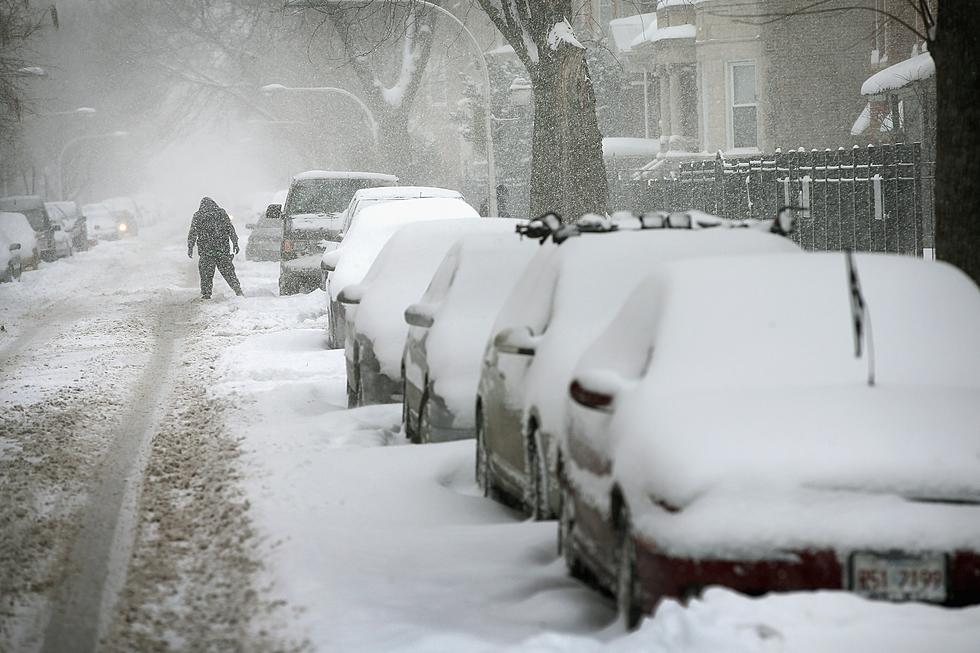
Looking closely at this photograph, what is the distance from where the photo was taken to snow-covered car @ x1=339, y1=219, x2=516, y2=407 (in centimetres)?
1212

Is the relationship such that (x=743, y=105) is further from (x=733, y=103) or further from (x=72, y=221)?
(x=72, y=221)

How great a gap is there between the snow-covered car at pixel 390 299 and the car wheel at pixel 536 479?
410cm

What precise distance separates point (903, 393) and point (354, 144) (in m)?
53.5

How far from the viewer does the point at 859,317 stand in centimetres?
576

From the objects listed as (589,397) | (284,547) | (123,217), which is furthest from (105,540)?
(123,217)

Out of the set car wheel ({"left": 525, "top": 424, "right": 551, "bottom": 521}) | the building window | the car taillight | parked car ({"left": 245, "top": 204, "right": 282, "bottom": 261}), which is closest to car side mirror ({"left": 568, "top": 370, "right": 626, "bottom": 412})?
the car taillight

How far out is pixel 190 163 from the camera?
539 feet

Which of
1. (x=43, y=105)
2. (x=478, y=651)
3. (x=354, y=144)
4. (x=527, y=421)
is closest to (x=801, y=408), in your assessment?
(x=478, y=651)

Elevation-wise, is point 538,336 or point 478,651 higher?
point 538,336

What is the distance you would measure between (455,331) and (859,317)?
4522 millimetres

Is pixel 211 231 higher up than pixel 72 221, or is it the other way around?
pixel 211 231

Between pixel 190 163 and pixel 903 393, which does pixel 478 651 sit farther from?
pixel 190 163

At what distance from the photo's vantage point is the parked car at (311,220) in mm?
25812

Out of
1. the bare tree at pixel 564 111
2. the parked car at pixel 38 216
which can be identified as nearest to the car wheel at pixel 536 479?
the bare tree at pixel 564 111
